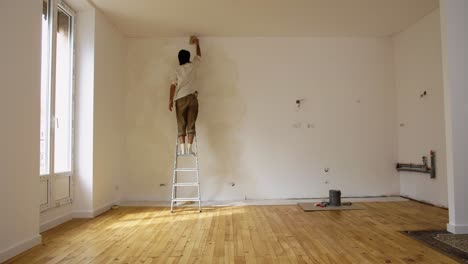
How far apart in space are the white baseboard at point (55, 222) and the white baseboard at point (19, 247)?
1.50 ft

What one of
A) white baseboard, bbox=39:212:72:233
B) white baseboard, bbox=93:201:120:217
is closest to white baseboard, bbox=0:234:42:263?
white baseboard, bbox=39:212:72:233

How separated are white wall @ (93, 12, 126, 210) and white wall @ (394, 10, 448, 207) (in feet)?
14.4

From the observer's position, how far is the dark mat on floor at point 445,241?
2.36 metres

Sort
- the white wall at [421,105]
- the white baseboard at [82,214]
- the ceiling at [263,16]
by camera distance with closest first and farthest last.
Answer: the white baseboard at [82,214] → the ceiling at [263,16] → the white wall at [421,105]

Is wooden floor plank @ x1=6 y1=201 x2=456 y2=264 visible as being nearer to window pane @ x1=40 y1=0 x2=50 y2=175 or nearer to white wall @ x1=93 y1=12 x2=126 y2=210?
white wall @ x1=93 y1=12 x2=126 y2=210

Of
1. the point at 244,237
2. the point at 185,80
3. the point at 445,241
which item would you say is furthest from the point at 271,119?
the point at 445,241

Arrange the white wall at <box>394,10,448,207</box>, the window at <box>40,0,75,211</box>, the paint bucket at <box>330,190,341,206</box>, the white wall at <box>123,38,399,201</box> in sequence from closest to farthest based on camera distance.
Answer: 1. the window at <box>40,0,75,211</box>
2. the white wall at <box>394,10,448,207</box>
3. the paint bucket at <box>330,190,341,206</box>
4. the white wall at <box>123,38,399,201</box>

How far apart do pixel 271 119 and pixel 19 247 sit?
3.55m

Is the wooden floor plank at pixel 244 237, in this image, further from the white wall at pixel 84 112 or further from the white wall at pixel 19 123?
the white wall at pixel 84 112

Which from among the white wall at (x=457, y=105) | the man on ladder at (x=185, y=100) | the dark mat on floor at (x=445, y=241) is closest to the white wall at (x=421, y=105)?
the white wall at (x=457, y=105)

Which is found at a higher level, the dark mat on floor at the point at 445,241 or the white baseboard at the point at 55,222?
the white baseboard at the point at 55,222

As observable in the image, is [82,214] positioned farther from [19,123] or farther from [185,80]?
[185,80]

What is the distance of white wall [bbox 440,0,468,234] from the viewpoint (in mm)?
2934

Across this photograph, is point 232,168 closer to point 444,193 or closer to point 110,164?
point 110,164
